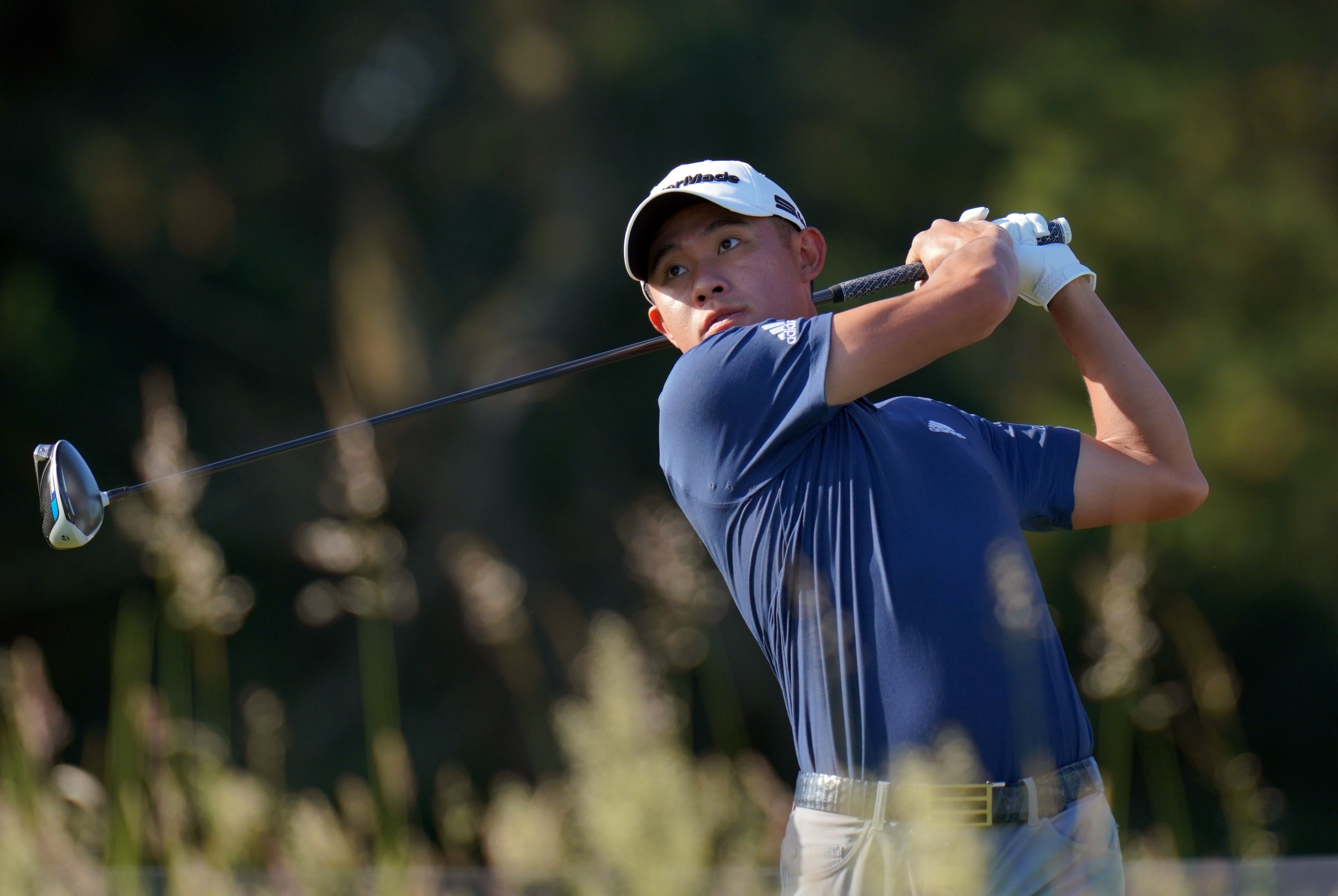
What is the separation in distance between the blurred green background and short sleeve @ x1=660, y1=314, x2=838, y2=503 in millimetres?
3198

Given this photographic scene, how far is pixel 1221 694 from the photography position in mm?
2082

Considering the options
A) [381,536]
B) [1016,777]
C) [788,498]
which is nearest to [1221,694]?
[1016,777]

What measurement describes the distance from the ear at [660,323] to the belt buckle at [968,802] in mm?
708

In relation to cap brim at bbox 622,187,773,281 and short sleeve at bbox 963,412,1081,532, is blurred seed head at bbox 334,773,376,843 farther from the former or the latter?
short sleeve at bbox 963,412,1081,532

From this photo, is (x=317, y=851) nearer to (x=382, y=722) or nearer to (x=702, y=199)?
(x=702, y=199)

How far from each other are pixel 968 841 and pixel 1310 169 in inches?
162

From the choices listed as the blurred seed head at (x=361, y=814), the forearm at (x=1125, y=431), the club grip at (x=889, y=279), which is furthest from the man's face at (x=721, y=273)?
the blurred seed head at (x=361, y=814)

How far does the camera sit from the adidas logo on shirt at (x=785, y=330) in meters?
1.62

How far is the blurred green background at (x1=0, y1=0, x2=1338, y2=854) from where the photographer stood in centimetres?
475

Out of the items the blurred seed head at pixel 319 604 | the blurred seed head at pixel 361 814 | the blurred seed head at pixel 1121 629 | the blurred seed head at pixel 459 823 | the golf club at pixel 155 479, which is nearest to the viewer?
the blurred seed head at pixel 1121 629

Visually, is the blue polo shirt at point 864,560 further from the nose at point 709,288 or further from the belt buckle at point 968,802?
the nose at point 709,288

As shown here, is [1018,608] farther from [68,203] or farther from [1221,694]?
[68,203]

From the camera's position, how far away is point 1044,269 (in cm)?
190

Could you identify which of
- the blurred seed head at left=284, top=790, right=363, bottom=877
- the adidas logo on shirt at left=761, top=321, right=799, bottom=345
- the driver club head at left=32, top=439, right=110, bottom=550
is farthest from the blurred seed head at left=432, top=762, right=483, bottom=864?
the adidas logo on shirt at left=761, top=321, right=799, bottom=345
